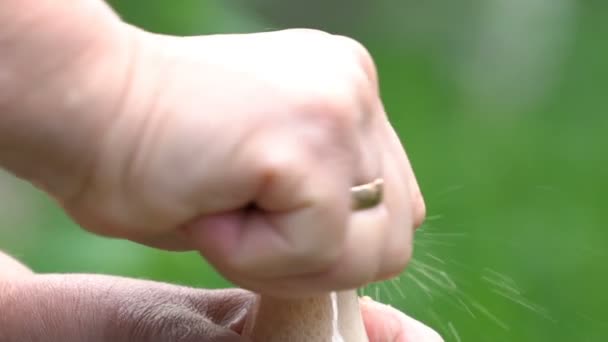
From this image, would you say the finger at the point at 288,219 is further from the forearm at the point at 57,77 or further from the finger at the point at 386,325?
the finger at the point at 386,325

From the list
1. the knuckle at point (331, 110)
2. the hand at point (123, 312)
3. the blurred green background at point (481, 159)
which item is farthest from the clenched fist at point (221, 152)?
the blurred green background at point (481, 159)

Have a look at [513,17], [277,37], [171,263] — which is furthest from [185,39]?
[513,17]

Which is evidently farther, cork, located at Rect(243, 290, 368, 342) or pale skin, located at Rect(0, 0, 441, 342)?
cork, located at Rect(243, 290, 368, 342)

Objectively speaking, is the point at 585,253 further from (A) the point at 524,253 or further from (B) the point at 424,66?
(B) the point at 424,66

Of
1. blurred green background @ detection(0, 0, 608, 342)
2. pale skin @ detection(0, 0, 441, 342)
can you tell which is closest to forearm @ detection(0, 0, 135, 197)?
pale skin @ detection(0, 0, 441, 342)

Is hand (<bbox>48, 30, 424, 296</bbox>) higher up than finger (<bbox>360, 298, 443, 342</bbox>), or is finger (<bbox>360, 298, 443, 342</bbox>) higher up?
hand (<bbox>48, 30, 424, 296</bbox>)

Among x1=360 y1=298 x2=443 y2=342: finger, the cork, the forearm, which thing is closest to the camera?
the forearm

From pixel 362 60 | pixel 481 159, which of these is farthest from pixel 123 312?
pixel 481 159

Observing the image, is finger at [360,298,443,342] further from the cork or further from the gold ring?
the gold ring
